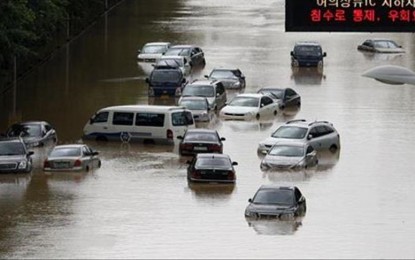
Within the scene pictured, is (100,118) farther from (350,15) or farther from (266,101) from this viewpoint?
(350,15)

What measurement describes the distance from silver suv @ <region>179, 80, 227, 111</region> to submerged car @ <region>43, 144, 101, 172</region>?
17.1 m

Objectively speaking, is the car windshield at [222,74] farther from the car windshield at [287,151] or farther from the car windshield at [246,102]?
the car windshield at [287,151]

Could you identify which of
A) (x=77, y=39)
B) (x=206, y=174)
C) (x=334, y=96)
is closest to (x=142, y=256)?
(x=206, y=174)

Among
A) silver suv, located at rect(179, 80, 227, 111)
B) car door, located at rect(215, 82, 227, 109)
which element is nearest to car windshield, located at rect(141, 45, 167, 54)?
silver suv, located at rect(179, 80, 227, 111)

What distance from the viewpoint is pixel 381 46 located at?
107312 millimetres

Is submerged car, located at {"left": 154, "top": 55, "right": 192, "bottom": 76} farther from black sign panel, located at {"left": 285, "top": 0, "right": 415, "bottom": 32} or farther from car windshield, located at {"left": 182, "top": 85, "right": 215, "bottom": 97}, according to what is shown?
black sign panel, located at {"left": 285, "top": 0, "right": 415, "bottom": 32}

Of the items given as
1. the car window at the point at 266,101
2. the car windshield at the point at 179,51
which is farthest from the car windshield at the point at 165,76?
the car windshield at the point at 179,51

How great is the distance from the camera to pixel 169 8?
5064 inches

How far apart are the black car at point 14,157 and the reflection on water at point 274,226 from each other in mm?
12590

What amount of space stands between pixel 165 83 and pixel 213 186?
82.1ft

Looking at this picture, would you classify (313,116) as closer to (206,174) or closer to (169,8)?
(206,174)

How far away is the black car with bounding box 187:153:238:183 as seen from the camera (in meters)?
61.6

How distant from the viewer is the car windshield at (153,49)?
101 meters

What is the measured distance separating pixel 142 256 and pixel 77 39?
62.3 metres
